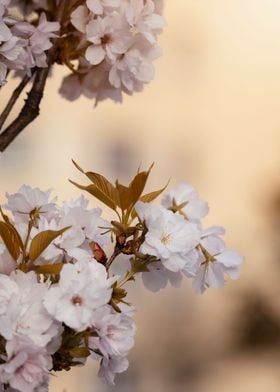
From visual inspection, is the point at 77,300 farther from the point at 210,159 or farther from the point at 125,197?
the point at 210,159

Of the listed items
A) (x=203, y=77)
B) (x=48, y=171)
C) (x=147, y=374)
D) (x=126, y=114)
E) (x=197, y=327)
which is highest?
(x=203, y=77)

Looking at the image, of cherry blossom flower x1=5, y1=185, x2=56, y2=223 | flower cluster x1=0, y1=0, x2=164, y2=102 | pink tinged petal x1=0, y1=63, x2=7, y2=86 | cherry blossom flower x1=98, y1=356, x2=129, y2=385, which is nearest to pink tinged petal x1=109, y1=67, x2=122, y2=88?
flower cluster x1=0, y1=0, x2=164, y2=102

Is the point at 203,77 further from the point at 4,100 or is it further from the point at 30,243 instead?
the point at 30,243

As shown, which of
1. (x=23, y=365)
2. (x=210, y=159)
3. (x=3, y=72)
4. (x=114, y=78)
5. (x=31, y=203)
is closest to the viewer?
(x=23, y=365)

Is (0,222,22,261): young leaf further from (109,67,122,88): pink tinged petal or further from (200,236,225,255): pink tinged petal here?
(109,67,122,88): pink tinged petal

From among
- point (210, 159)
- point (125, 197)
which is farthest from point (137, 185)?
point (210, 159)

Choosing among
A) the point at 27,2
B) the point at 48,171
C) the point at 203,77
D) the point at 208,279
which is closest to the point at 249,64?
the point at 203,77
